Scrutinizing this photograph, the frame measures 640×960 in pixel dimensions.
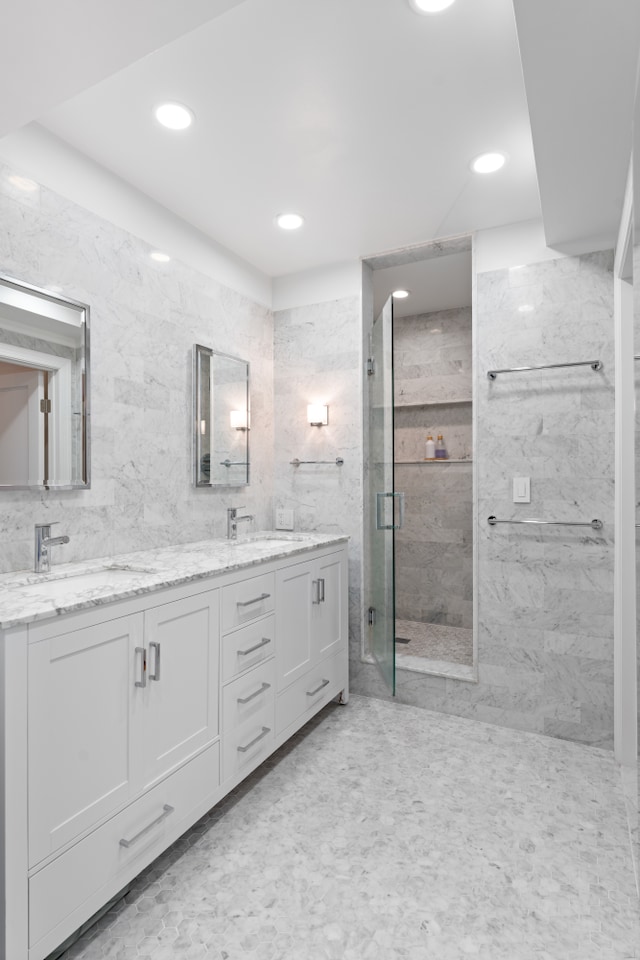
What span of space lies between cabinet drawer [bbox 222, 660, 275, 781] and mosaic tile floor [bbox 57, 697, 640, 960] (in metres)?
0.17

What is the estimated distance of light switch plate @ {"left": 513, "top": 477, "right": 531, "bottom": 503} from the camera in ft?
8.75

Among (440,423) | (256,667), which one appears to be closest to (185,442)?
(256,667)

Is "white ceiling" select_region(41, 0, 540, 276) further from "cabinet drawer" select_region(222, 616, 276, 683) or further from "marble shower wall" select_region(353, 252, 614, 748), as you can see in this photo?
"cabinet drawer" select_region(222, 616, 276, 683)

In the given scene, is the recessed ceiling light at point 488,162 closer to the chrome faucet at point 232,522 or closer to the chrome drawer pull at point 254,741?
the chrome faucet at point 232,522

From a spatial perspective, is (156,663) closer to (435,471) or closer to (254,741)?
(254,741)

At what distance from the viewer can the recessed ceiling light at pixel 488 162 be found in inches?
82.9

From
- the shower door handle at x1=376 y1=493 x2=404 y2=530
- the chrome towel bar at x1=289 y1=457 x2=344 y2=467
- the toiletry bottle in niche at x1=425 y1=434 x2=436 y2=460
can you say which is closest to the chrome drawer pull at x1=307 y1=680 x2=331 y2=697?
the shower door handle at x1=376 y1=493 x2=404 y2=530

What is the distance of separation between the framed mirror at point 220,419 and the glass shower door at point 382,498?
74 cm

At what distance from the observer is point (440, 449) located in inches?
169

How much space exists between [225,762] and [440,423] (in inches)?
122

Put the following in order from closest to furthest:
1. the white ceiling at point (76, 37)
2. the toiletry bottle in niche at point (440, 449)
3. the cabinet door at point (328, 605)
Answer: the white ceiling at point (76, 37), the cabinet door at point (328, 605), the toiletry bottle in niche at point (440, 449)

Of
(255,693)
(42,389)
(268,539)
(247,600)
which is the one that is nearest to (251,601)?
(247,600)

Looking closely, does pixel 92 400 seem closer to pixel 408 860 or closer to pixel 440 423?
pixel 408 860

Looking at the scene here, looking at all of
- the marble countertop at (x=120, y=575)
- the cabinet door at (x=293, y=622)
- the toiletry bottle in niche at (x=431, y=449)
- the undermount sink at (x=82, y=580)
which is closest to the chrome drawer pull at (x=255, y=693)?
the cabinet door at (x=293, y=622)
